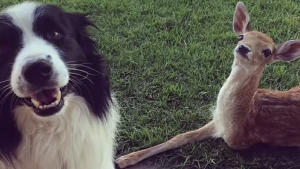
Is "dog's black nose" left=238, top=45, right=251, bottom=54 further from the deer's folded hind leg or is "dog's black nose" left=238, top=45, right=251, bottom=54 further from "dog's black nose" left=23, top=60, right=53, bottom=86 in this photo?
"dog's black nose" left=23, top=60, right=53, bottom=86

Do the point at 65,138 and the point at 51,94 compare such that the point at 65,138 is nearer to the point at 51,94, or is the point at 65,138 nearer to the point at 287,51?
the point at 51,94

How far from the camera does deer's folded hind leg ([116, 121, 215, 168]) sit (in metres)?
2.70

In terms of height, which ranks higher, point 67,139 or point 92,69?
point 92,69

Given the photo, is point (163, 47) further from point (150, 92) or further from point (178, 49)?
point (150, 92)

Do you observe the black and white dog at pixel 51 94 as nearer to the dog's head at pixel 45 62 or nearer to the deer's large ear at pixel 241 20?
the dog's head at pixel 45 62

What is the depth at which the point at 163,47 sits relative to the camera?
3.70 metres

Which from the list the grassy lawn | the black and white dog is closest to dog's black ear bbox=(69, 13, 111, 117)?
the black and white dog

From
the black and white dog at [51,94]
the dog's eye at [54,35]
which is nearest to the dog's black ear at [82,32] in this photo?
the black and white dog at [51,94]

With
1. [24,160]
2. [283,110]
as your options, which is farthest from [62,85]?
[283,110]

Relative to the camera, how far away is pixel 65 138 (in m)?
2.06

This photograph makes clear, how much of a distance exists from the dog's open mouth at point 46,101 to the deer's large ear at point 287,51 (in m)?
1.28

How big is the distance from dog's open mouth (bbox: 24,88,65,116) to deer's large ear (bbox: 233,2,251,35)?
1355 mm

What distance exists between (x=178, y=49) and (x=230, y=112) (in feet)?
3.52

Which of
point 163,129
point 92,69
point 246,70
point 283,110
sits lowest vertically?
point 163,129
